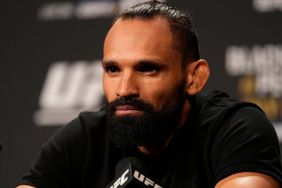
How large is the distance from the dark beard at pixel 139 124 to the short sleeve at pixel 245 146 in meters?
0.13

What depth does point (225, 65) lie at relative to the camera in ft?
7.59

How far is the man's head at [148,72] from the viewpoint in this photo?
1264 millimetres

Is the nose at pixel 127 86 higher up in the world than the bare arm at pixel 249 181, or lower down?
higher up

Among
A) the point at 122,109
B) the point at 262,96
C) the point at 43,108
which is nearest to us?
the point at 122,109

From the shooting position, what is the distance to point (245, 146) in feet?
3.95

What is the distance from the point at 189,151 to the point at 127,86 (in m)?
0.23

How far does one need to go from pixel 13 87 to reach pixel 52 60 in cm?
22

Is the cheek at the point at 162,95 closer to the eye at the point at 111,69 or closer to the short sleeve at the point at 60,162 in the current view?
the eye at the point at 111,69

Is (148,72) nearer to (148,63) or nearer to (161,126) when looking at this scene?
(148,63)

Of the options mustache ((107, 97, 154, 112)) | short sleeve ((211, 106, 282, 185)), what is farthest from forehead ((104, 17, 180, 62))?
short sleeve ((211, 106, 282, 185))

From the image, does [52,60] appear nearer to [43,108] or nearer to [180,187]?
[43,108]

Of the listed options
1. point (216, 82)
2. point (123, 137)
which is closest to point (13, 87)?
point (216, 82)

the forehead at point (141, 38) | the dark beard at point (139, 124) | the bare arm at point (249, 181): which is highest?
the forehead at point (141, 38)

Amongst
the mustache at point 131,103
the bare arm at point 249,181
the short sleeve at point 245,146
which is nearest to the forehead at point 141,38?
the mustache at point 131,103
